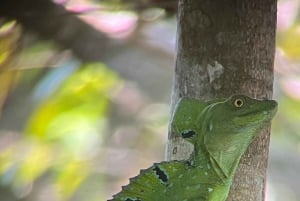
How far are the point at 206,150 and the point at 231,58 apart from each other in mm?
190

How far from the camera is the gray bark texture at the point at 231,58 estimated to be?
1.53 meters

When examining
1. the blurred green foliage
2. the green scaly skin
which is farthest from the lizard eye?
the blurred green foliage

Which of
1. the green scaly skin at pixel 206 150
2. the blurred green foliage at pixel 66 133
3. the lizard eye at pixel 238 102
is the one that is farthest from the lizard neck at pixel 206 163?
the blurred green foliage at pixel 66 133

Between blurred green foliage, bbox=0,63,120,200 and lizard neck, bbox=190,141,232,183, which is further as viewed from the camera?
blurred green foliage, bbox=0,63,120,200

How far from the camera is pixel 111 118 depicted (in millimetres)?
3328

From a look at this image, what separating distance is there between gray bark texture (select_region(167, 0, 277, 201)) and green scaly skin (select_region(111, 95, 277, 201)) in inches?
0.8

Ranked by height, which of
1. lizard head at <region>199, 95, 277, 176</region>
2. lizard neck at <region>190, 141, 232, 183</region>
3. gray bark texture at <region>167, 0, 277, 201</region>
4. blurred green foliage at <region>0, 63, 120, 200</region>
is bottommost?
lizard neck at <region>190, 141, 232, 183</region>

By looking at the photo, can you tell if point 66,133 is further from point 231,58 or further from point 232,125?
point 231,58

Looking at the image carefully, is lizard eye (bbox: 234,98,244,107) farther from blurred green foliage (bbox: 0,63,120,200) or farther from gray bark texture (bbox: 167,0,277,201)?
blurred green foliage (bbox: 0,63,120,200)

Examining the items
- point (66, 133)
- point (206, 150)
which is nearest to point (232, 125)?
point (206, 150)

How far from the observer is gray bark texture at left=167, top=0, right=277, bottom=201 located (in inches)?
60.2

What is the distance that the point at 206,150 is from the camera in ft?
5.30

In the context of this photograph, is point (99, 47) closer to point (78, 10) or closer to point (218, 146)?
point (78, 10)

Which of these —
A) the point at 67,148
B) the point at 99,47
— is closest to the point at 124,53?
the point at 99,47
